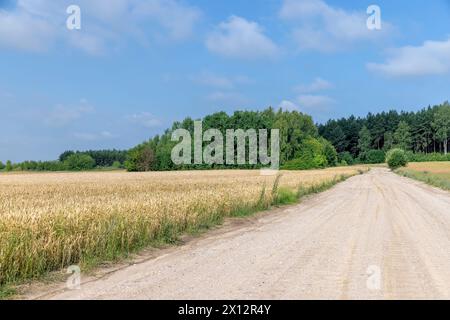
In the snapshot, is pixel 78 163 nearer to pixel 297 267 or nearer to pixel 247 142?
pixel 247 142

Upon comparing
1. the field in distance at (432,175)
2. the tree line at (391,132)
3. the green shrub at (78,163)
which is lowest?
the field in distance at (432,175)

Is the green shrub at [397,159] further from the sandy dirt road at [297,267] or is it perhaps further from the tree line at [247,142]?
the sandy dirt road at [297,267]

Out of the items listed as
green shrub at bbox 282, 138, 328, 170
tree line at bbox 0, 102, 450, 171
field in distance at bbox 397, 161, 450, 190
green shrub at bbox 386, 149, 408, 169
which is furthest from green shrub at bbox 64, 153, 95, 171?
field in distance at bbox 397, 161, 450, 190

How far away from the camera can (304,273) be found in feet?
25.5

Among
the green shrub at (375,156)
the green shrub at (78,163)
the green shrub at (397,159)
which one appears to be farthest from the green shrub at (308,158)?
the green shrub at (78,163)

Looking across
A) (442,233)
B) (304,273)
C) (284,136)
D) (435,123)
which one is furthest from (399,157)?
(304,273)

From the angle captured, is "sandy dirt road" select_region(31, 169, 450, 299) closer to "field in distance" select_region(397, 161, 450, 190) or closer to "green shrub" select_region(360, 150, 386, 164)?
"field in distance" select_region(397, 161, 450, 190)

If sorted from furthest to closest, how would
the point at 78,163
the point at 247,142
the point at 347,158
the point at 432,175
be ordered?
1. the point at 347,158
2. the point at 78,163
3. the point at 247,142
4. the point at 432,175

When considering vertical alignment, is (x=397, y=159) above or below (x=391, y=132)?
below

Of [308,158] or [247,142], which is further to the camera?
[308,158]

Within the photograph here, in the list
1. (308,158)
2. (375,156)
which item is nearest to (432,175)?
(308,158)

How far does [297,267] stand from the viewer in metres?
8.30

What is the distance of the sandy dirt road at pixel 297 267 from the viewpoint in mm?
6551
